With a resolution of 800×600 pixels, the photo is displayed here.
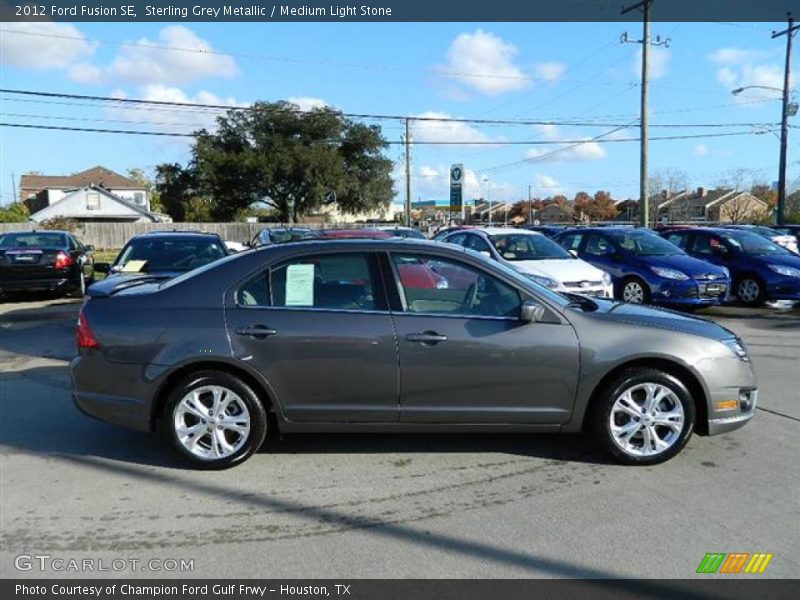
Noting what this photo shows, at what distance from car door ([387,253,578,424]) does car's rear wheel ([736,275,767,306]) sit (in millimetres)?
10547

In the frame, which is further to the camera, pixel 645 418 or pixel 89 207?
pixel 89 207

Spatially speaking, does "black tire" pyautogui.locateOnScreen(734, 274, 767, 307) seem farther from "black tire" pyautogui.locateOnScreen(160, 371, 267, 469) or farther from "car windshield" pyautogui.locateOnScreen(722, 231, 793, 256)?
"black tire" pyautogui.locateOnScreen(160, 371, 267, 469)

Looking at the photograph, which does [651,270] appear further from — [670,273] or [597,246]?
[597,246]

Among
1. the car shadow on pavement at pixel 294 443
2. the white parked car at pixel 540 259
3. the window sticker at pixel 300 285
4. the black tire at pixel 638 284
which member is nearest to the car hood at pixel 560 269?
the white parked car at pixel 540 259

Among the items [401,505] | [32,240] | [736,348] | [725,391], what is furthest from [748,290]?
[32,240]

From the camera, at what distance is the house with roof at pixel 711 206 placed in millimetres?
79938

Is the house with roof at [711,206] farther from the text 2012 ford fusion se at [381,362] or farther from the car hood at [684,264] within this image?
the text 2012 ford fusion se at [381,362]

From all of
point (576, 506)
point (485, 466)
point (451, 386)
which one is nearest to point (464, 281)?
point (451, 386)

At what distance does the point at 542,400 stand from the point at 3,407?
15.9 feet

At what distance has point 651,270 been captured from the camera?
11.8 metres

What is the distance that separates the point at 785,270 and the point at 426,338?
11.3 m

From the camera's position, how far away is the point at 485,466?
450 cm

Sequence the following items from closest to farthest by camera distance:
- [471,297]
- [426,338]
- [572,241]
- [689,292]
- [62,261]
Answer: [426,338] → [471,297] → [689,292] → [62,261] → [572,241]

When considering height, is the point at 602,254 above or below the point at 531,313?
above
